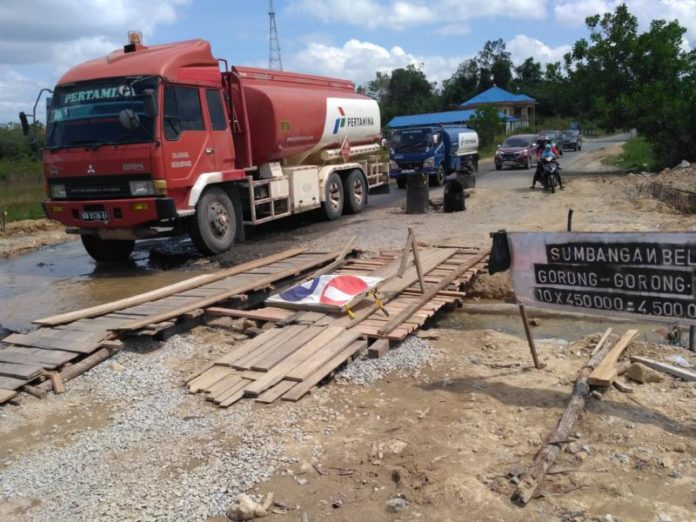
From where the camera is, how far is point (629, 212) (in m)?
13.8

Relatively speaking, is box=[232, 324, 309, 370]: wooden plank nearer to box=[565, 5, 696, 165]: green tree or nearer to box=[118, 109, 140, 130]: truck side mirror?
box=[118, 109, 140, 130]: truck side mirror

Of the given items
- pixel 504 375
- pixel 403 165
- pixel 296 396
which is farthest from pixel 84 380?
pixel 403 165

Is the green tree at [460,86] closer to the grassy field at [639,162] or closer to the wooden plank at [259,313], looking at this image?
the grassy field at [639,162]

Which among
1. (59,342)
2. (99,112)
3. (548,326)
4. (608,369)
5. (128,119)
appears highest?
(99,112)

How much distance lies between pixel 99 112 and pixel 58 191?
62.2 inches

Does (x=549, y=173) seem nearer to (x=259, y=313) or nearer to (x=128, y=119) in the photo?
(x=128, y=119)

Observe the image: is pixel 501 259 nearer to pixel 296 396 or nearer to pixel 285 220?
pixel 296 396

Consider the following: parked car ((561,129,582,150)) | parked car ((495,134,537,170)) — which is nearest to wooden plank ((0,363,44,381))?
parked car ((495,134,537,170))

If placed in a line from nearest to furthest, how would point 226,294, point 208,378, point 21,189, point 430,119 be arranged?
1. point 208,378
2. point 226,294
3. point 21,189
4. point 430,119

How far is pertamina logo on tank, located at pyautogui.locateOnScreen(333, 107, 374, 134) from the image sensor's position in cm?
1511

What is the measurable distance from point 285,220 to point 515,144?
17.1m

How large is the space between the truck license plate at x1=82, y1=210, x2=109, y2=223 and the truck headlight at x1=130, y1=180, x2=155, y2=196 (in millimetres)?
661

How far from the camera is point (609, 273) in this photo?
4699mm

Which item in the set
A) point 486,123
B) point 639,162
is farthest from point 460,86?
point 639,162
